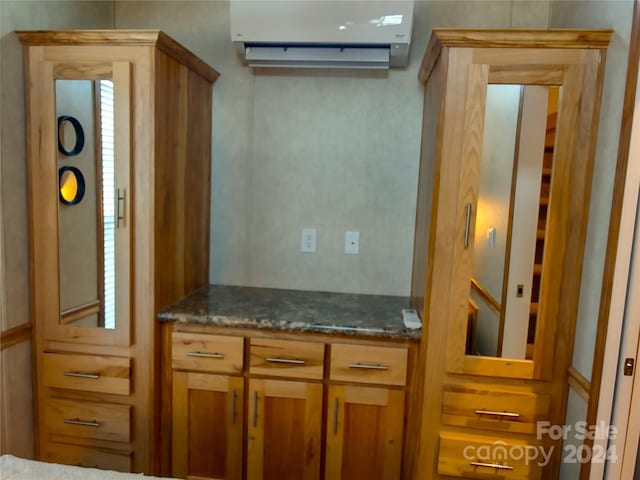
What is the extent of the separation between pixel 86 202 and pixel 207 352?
2.72 feet

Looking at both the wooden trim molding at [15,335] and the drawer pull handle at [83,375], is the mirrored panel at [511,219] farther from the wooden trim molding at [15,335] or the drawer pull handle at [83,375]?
the wooden trim molding at [15,335]

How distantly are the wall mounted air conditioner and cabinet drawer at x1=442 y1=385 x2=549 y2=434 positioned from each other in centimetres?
153

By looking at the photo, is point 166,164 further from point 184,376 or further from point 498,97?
point 498,97

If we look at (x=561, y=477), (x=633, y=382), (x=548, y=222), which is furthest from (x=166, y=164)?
(x=561, y=477)

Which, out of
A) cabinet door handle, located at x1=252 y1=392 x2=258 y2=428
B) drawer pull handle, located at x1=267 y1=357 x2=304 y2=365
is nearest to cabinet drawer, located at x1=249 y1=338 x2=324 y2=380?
drawer pull handle, located at x1=267 y1=357 x2=304 y2=365

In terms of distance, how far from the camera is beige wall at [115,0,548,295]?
2111 mm

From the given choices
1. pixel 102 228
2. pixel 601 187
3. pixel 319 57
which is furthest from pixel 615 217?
pixel 102 228

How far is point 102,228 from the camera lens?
170 centimetres

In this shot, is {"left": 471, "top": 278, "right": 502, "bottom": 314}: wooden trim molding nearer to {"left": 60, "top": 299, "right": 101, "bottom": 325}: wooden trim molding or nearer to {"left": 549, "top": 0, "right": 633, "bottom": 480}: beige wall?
{"left": 549, "top": 0, "right": 633, "bottom": 480}: beige wall

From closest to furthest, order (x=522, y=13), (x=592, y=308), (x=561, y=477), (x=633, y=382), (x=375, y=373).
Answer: (x=633, y=382)
(x=592, y=308)
(x=561, y=477)
(x=375, y=373)
(x=522, y=13)

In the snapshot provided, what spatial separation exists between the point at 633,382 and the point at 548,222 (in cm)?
58

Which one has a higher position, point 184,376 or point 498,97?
point 498,97

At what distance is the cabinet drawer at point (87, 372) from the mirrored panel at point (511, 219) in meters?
1.48

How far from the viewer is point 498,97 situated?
147 cm
